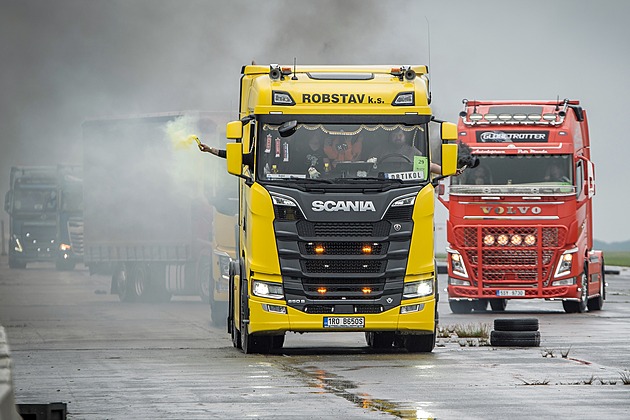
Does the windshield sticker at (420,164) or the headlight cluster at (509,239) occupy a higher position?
the windshield sticker at (420,164)

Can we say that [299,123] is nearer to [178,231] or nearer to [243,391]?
[243,391]

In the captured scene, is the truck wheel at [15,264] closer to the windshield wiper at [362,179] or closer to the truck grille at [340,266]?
the truck grille at [340,266]

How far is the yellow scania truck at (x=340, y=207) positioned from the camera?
19203mm

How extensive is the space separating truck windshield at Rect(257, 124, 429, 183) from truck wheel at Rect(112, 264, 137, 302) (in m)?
18.4

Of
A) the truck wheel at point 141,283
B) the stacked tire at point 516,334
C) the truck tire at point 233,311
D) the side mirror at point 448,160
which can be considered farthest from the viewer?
the truck wheel at point 141,283

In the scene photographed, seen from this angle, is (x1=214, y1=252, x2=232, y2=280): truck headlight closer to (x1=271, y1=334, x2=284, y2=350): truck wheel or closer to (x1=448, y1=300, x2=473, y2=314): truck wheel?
(x1=448, y1=300, x2=473, y2=314): truck wheel

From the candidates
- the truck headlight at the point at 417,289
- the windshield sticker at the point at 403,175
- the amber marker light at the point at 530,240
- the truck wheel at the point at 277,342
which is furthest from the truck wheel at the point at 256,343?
the amber marker light at the point at 530,240

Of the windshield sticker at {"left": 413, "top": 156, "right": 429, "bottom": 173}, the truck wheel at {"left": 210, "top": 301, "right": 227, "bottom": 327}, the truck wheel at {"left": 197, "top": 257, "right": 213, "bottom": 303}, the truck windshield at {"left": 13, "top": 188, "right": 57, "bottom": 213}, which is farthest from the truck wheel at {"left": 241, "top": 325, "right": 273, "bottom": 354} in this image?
the truck windshield at {"left": 13, "top": 188, "right": 57, "bottom": 213}

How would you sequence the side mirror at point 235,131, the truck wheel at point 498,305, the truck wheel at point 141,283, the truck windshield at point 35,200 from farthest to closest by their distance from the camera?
the truck windshield at point 35,200
the truck wheel at point 141,283
the truck wheel at point 498,305
the side mirror at point 235,131

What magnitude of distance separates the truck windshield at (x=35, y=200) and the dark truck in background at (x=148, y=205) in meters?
22.5

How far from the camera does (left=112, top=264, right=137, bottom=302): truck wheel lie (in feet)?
123

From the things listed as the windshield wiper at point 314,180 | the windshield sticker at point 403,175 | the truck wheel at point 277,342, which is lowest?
the truck wheel at point 277,342

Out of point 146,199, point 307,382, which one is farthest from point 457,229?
point 307,382

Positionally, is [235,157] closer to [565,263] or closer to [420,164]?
[420,164]
